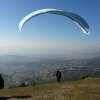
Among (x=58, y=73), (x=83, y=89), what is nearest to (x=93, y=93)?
(x=83, y=89)

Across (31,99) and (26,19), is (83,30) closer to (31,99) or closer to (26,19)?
(26,19)

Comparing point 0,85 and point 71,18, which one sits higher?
point 71,18

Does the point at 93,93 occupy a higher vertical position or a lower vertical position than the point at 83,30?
lower

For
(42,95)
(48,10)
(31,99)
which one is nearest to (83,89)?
(42,95)

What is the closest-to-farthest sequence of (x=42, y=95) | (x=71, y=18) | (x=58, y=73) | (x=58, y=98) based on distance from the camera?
(x=58, y=98)
(x=42, y=95)
(x=71, y=18)
(x=58, y=73)

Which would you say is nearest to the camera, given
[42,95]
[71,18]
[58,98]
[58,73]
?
[58,98]

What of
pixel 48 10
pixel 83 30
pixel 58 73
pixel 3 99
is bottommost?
pixel 3 99

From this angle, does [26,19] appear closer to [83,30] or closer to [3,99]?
[83,30]

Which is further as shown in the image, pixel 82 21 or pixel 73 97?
pixel 82 21

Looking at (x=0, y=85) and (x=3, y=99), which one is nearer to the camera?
Result: (x=3, y=99)
